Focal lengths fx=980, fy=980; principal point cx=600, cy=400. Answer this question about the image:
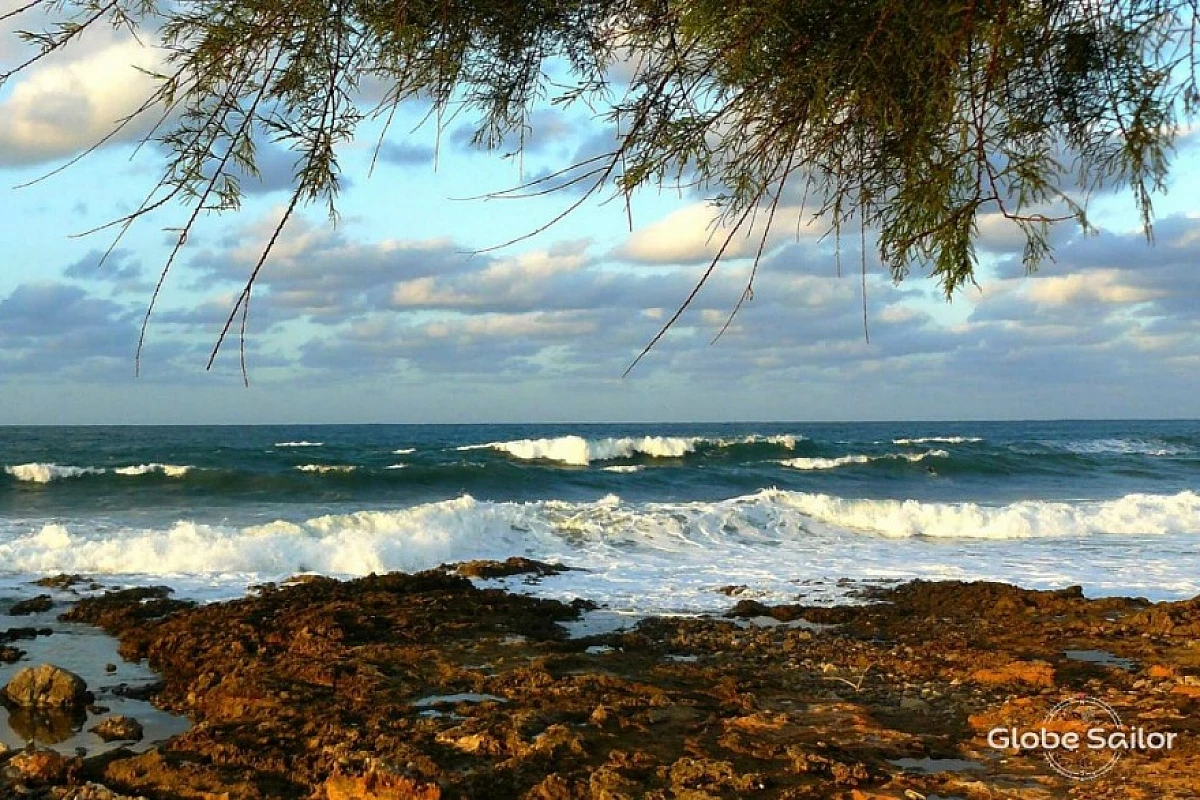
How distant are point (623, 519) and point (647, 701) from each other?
10.6 meters

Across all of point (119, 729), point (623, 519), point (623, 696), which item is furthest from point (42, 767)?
point (623, 519)

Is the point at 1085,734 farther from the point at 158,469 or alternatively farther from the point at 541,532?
the point at 158,469

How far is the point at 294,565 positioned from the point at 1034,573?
918 cm

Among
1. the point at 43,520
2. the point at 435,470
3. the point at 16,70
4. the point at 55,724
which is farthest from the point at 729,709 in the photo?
the point at 435,470

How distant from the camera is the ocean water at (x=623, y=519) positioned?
1167 cm

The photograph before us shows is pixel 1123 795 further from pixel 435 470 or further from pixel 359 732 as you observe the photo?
pixel 435 470

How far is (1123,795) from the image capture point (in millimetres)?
4172

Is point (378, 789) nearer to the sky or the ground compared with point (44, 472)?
nearer to the ground

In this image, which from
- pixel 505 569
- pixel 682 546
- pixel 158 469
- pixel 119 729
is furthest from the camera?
pixel 158 469

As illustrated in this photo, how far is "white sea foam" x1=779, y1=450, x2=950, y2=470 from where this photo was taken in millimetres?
31094

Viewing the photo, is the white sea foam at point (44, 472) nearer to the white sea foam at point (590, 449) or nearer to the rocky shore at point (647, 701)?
the white sea foam at point (590, 449)

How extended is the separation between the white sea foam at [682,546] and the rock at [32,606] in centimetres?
137

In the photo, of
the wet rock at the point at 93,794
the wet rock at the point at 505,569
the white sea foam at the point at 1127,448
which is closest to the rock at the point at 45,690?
the wet rock at the point at 93,794

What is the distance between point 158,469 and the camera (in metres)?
25.8
